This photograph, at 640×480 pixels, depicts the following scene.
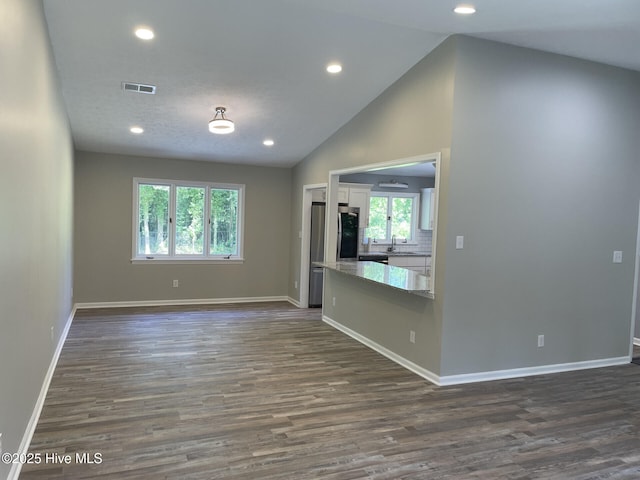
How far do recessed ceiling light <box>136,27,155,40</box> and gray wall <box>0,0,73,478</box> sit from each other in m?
0.65

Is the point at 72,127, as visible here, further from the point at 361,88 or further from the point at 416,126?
the point at 416,126

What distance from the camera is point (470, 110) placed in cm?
386

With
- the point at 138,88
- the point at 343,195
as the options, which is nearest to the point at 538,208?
the point at 343,195

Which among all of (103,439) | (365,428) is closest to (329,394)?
(365,428)

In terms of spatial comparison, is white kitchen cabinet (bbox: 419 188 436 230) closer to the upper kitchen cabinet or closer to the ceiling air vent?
the upper kitchen cabinet

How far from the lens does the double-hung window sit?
7090 mm

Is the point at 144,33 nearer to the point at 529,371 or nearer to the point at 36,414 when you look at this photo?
the point at 36,414

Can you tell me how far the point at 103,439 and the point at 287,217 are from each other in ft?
17.8

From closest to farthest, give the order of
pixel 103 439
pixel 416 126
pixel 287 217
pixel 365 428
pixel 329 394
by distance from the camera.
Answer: pixel 103 439, pixel 365 428, pixel 329 394, pixel 416 126, pixel 287 217

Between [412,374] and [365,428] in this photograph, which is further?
[412,374]

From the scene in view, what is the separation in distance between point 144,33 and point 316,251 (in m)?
4.38

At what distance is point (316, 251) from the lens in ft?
23.9

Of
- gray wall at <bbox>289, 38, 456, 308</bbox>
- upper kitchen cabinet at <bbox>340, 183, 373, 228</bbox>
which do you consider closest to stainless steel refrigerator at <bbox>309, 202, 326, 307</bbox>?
upper kitchen cabinet at <bbox>340, 183, 373, 228</bbox>

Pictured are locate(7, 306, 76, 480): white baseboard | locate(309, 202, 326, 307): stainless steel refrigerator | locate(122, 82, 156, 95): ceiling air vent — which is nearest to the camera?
locate(7, 306, 76, 480): white baseboard
